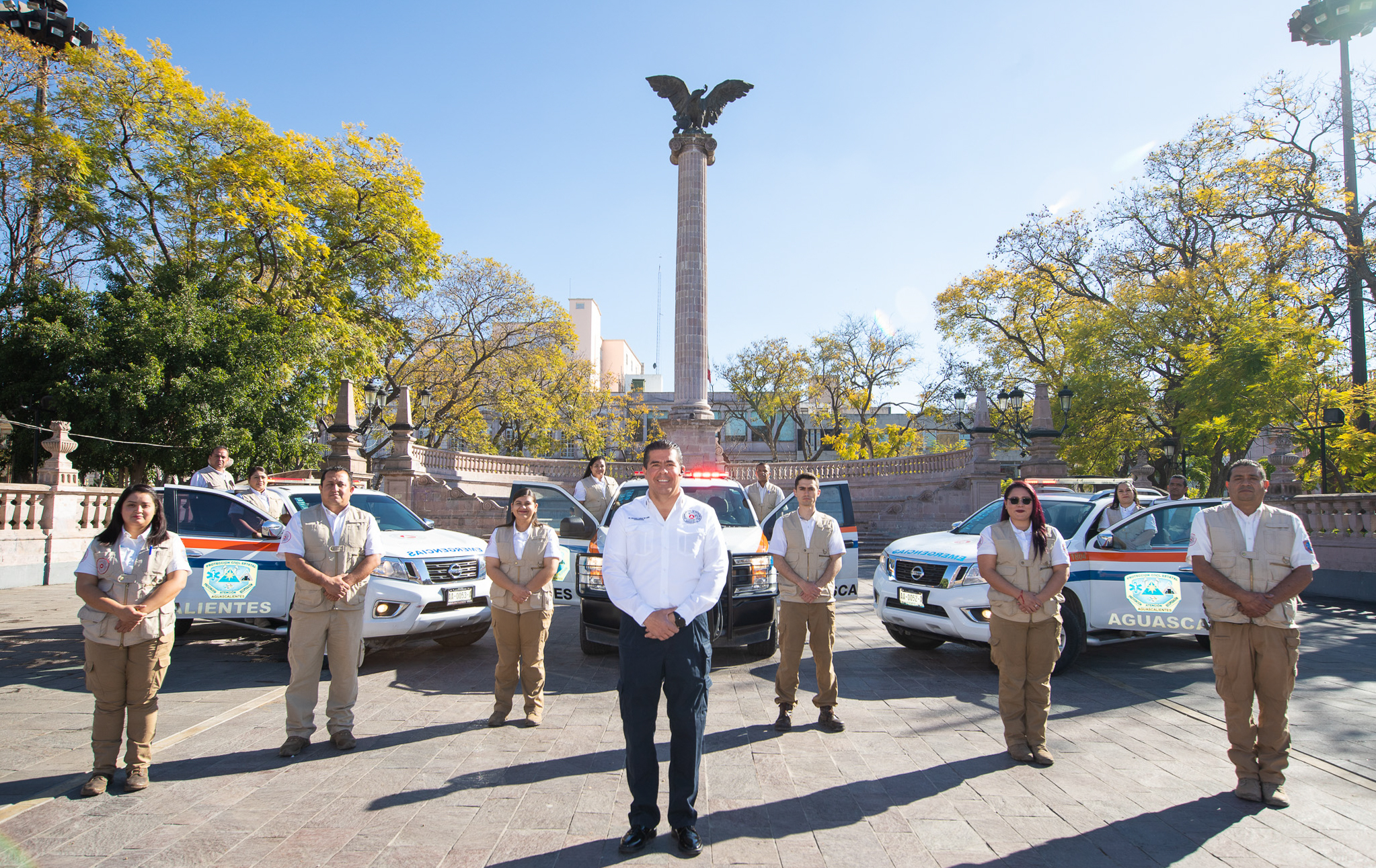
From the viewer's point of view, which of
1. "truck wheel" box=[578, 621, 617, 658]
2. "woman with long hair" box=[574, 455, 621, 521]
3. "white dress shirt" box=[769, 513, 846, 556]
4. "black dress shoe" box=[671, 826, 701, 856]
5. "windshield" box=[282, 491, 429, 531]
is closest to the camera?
"black dress shoe" box=[671, 826, 701, 856]

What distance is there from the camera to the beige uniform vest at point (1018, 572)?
17.3 ft

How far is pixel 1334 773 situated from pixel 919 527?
81.3 feet

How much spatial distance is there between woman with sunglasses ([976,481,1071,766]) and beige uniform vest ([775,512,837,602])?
1.17 metres

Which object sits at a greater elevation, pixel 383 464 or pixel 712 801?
pixel 383 464

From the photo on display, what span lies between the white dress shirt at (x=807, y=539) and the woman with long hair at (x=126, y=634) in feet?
13.3

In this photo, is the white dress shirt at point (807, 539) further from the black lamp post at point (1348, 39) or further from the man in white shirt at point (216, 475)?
the black lamp post at point (1348, 39)

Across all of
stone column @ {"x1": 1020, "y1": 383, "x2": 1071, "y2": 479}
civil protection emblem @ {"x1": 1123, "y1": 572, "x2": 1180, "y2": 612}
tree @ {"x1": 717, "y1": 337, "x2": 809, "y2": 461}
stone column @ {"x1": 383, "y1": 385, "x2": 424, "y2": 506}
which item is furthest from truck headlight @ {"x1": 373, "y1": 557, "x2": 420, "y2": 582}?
tree @ {"x1": 717, "y1": 337, "x2": 809, "y2": 461}

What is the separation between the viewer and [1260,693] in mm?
4625

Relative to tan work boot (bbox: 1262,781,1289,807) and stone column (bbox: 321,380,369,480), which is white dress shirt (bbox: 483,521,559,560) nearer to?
tan work boot (bbox: 1262,781,1289,807)

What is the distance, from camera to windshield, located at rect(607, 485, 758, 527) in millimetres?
9062

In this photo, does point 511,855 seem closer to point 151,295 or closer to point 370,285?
point 151,295

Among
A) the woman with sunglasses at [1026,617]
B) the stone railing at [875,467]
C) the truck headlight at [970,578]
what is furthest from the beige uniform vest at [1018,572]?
the stone railing at [875,467]

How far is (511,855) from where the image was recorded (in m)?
3.75

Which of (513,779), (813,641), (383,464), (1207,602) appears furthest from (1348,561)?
(383,464)
